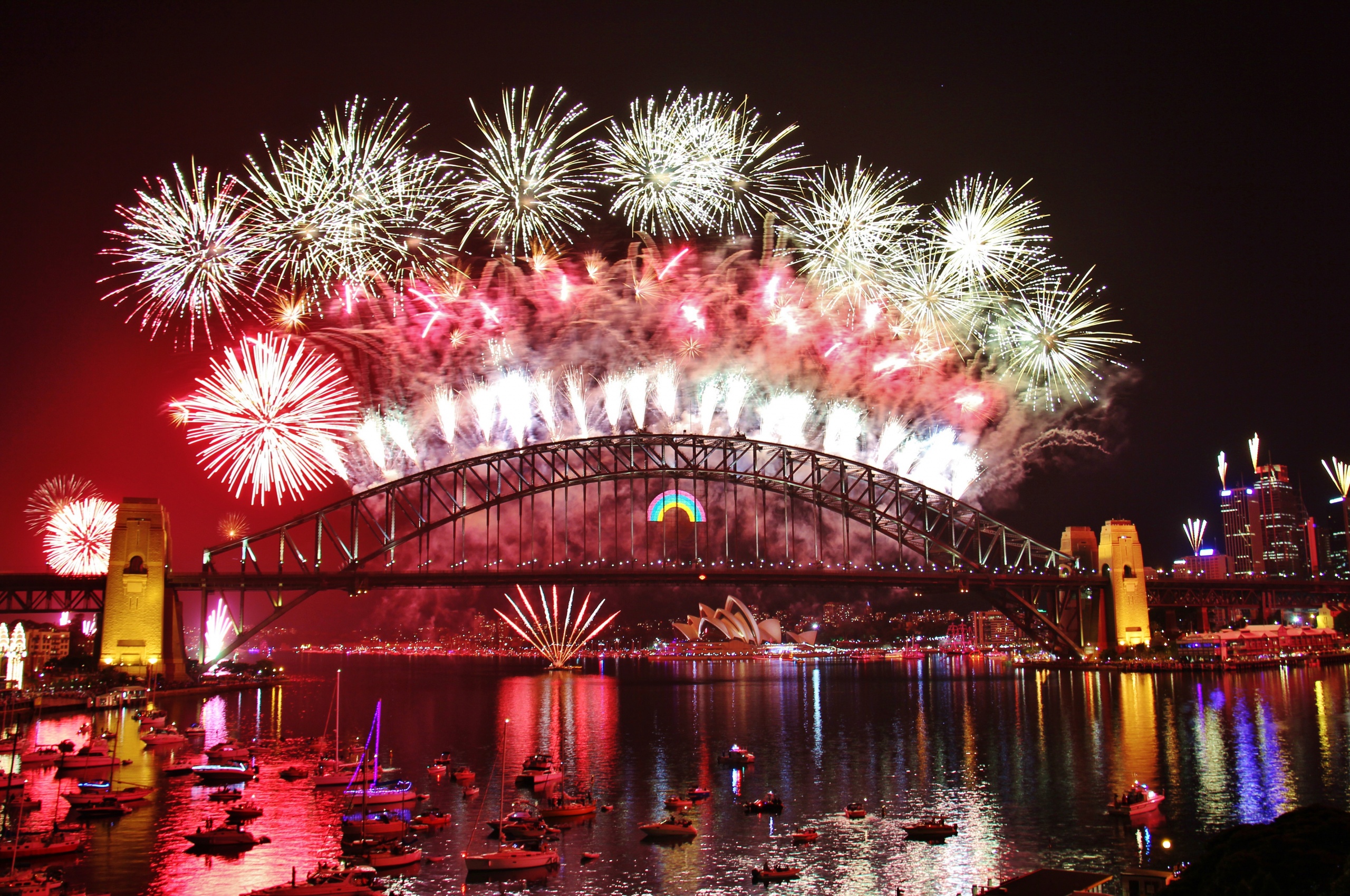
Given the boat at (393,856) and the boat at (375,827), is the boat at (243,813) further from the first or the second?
the boat at (393,856)

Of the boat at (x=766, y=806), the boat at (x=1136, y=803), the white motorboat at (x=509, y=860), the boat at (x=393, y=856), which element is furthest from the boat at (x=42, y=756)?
the boat at (x=1136, y=803)

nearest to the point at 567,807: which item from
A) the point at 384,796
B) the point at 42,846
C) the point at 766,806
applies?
the point at 384,796

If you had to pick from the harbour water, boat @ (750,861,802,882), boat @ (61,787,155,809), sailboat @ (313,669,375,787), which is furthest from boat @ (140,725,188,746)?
boat @ (750,861,802,882)

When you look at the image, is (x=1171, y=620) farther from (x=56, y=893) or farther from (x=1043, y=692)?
(x=56, y=893)

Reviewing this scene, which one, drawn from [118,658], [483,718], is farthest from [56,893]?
[118,658]

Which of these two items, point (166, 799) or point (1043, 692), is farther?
point (1043, 692)

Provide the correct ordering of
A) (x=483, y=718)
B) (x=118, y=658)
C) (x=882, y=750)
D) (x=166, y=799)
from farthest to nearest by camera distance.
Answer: (x=118, y=658) < (x=483, y=718) < (x=882, y=750) < (x=166, y=799)

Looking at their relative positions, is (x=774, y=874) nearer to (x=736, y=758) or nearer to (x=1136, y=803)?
(x=1136, y=803)
